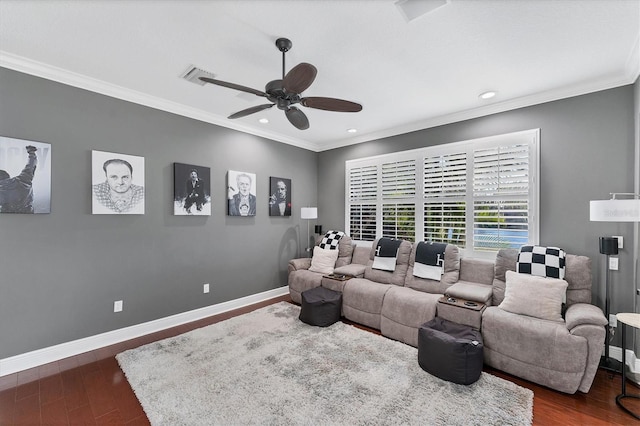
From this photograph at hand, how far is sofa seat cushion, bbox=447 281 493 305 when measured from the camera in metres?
2.86

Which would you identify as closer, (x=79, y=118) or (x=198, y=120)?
(x=79, y=118)

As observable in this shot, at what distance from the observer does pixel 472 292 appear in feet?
9.77

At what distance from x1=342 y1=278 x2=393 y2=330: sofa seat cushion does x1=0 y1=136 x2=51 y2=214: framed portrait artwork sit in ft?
11.1

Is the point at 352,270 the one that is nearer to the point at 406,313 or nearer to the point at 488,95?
the point at 406,313

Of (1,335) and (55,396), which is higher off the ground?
(1,335)

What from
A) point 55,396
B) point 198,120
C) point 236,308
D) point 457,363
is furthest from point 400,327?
point 198,120

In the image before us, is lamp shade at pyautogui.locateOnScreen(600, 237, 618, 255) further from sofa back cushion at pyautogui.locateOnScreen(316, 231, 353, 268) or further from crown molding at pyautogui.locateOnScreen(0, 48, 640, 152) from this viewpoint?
sofa back cushion at pyautogui.locateOnScreen(316, 231, 353, 268)

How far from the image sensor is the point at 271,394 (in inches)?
85.1

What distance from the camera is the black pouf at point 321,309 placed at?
3.41 metres

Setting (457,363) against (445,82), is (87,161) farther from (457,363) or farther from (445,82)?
(457,363)

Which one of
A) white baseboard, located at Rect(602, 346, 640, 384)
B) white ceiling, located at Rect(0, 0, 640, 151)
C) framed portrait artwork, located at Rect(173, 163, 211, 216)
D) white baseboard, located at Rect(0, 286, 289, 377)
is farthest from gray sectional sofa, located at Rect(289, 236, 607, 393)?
white ceiling, located at Rect(0, 0, 640, 151)

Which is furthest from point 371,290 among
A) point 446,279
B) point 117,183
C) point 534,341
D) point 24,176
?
point 24,176

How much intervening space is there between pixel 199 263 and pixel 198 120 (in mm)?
1994

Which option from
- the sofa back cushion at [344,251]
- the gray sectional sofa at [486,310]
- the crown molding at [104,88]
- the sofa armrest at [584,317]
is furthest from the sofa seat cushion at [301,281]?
the sofa armrest at [584,317]
